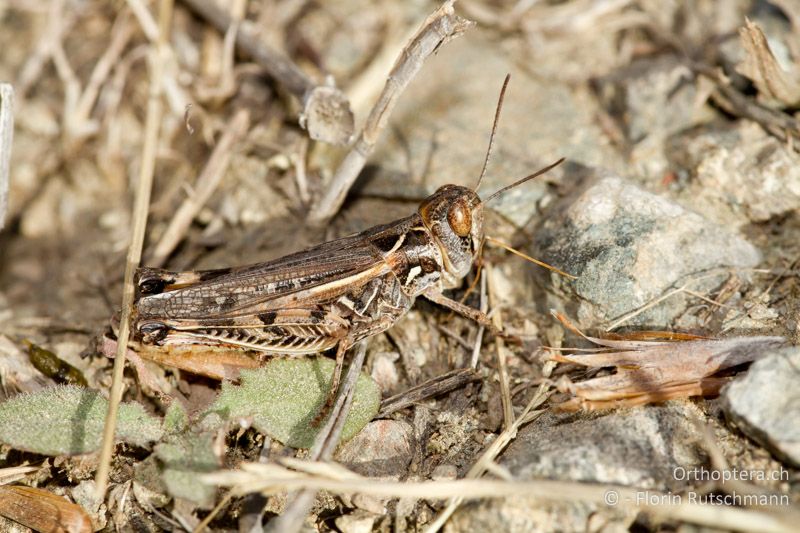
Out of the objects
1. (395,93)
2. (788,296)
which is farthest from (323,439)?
(788,296)

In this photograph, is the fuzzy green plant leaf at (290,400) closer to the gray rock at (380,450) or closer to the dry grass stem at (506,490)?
the gray rock at (380,450)

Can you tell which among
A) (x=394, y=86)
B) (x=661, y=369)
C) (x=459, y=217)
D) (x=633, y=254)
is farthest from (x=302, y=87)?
(x=661, y=369)

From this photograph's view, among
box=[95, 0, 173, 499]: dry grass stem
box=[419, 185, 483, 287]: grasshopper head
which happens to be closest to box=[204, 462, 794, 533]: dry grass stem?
box=[95, 0, 173, 499]: dry grass stem

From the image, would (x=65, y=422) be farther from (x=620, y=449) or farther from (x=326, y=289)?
(x=620, y=449)

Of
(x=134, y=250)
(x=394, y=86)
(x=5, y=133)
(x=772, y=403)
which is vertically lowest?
(x=772, y=403)

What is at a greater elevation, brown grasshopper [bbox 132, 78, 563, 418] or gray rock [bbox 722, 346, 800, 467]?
brown grasshopper [bbox 132, 78, 563, 418]

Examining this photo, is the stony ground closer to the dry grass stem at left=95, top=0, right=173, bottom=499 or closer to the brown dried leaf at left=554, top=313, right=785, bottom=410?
the brown dried leaf at left=554, top=313, right=785, bottom=410
